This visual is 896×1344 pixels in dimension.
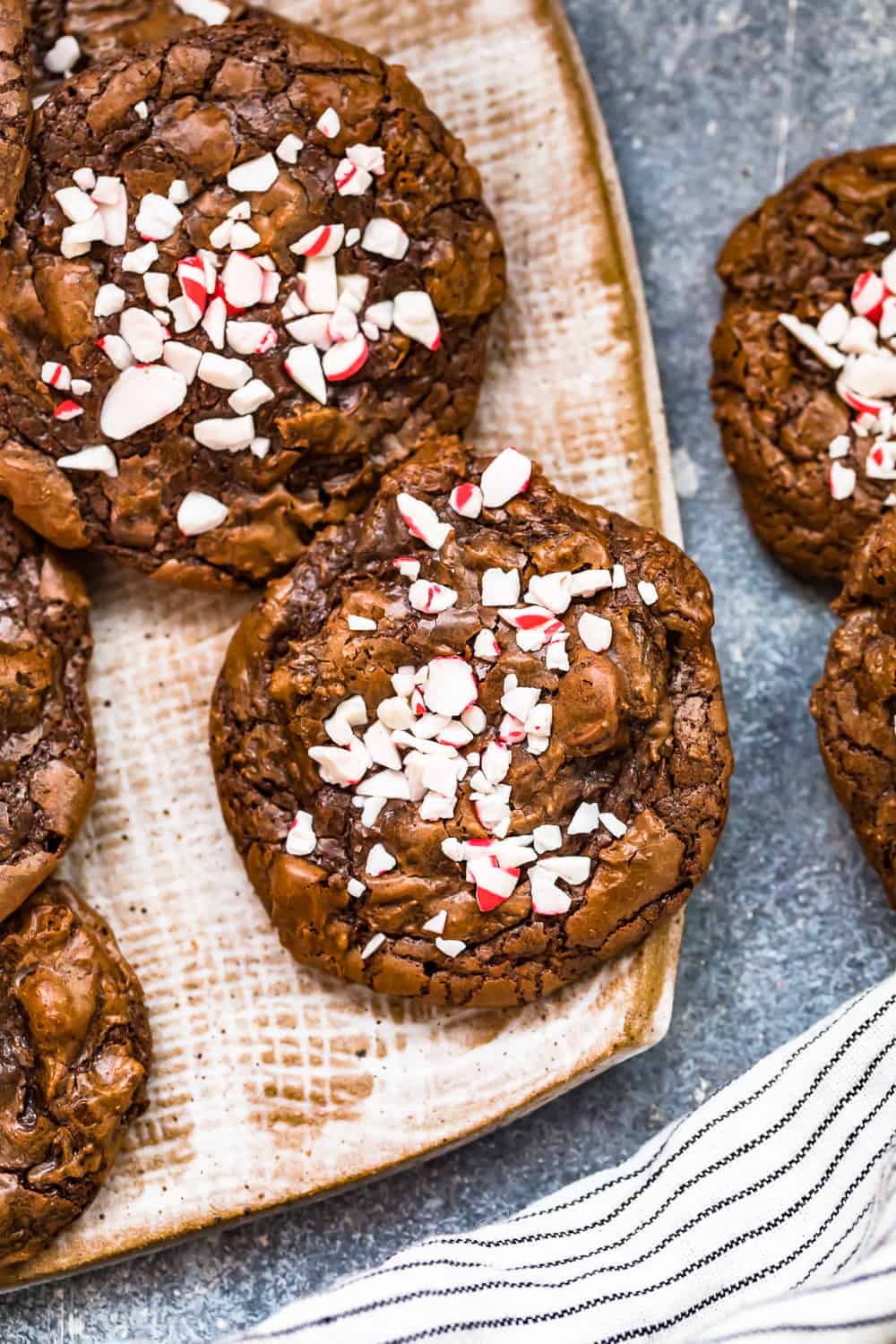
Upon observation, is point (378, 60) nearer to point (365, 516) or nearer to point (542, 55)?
point (542, 55)

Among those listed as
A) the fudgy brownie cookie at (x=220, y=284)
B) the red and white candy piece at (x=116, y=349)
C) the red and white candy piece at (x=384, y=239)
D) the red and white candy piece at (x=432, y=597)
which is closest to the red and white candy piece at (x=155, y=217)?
the fudgy brownie cookie at (x=220, y=284)

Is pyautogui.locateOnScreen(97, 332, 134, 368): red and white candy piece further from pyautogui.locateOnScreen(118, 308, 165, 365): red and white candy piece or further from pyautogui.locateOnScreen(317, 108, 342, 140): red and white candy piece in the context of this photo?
pyautogui.locateOnScreen(317, 108, 342, 140): red and white candy piece

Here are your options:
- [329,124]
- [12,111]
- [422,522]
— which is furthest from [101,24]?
[422,522]

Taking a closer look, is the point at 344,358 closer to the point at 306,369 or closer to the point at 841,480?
the point at 306,369

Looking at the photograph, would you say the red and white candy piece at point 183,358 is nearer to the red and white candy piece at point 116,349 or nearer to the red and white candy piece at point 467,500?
the red and white candy piece at point 116,349

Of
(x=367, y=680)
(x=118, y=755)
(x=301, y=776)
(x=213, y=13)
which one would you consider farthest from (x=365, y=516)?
(x=213, y=13)

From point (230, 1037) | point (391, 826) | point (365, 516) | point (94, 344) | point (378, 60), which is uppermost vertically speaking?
point (378, 60)
